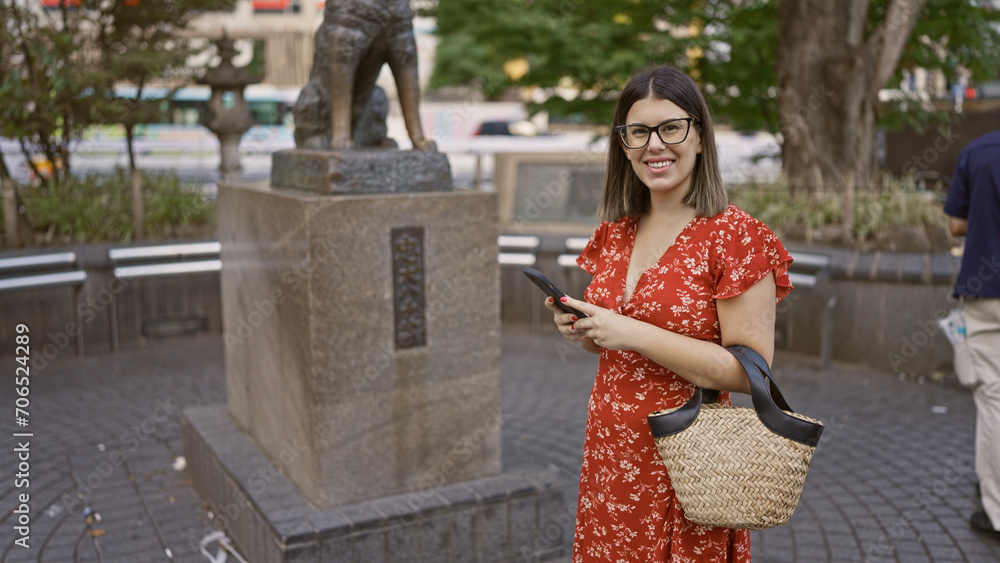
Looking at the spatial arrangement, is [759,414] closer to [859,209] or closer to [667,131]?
[667,131]

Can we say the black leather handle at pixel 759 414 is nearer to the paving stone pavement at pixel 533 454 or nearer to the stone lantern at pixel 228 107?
the paving stone pavement at pixel 533 454

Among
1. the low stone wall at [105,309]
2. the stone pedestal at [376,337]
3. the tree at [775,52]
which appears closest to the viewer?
the stone pedestal at [376,337]

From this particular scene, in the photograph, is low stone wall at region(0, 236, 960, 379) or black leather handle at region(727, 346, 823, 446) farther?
low stone wall at region(0, 236, 960, 379)

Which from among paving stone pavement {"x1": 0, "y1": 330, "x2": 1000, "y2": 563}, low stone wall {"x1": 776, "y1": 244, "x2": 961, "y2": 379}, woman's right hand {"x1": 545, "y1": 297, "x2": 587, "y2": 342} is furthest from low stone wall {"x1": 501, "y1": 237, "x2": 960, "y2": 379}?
woman's right hand {"x1": 545, "y1": 297, "x2": 587, "y2": 342}

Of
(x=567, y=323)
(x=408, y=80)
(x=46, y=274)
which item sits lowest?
(x=46, y=274)

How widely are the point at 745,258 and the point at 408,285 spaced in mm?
2263

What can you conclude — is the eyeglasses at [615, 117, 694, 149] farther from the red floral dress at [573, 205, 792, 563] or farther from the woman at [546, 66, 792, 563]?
the red floral dress at [573, 205, 792, 563]

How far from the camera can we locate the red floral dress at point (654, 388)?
244 cm

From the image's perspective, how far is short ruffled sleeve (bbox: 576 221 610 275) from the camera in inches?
115

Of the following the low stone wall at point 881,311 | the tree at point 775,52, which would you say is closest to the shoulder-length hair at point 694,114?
the low stone wall at point 881,311

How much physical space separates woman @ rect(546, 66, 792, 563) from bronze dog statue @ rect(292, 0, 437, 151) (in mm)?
2262

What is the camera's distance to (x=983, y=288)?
14.9 feet

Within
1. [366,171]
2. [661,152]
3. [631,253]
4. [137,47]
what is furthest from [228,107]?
[661,152]

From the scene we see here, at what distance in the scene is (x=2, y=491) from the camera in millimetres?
5359
